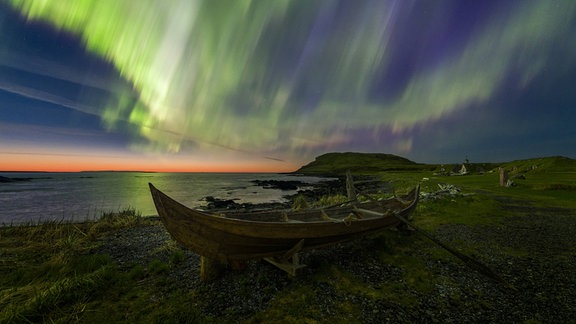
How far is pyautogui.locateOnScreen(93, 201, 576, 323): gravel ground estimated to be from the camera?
5.55 meters

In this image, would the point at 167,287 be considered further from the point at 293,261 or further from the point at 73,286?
the point at 293,261

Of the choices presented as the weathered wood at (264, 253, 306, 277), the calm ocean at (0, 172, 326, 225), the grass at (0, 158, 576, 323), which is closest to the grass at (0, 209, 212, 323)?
the grass at (0, 158, 576, 323)

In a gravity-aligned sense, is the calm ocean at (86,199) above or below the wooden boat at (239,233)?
below

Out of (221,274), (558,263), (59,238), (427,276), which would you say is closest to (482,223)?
(558,263)

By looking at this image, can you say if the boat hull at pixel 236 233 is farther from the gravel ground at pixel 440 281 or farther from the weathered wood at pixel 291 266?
the gravel ground at pixel 440 281

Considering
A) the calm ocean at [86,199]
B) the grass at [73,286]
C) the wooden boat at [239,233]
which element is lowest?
the calm ocean at [86,199]

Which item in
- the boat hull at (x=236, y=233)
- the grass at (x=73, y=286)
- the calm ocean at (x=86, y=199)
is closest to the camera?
the grass at (x=73, y=286)

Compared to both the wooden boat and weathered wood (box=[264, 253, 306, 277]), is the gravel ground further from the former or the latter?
the wooden boat

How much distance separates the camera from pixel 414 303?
5922 mm

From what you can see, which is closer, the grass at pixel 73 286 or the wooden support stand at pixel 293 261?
the grass at pixel 73 286

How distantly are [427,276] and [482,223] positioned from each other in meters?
9.17

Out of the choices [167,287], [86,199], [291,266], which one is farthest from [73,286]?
[86,199]

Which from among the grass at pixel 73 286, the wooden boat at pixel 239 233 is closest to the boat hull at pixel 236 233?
the wooden boat at pixel 239 233

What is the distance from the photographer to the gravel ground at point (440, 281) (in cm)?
555
